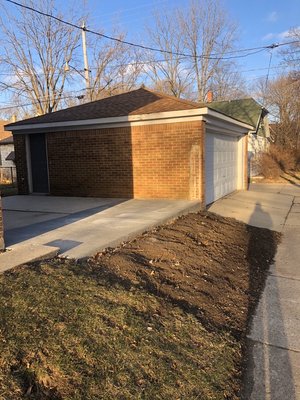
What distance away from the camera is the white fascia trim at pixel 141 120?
10.3 meters

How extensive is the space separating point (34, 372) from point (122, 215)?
5.82 meters

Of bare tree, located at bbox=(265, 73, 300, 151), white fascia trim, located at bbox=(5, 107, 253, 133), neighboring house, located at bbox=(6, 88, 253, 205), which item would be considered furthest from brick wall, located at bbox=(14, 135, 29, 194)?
bare tree, located at bbox=(265, 73, 300, 151)

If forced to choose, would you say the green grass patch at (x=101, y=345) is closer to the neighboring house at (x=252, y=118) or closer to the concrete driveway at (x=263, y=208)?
the concrete driveway at (x=263, y=208)

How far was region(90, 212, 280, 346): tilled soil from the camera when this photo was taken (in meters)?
4.13

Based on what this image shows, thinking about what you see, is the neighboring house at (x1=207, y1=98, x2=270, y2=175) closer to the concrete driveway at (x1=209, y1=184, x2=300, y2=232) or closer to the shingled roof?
the concrete driveway at (x1=209, y1=184, x2=300, y2=232)

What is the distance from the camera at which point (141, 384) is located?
2.66m

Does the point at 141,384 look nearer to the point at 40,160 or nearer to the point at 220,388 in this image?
the point at 220,388

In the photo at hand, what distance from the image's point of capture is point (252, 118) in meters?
25.3

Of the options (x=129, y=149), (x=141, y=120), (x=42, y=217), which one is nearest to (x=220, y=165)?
(x=129, y=149)

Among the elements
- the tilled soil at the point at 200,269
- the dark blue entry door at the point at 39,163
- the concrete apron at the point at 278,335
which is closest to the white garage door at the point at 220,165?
the concrete apron at the point at 278,335

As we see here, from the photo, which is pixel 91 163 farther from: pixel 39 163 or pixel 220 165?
pixel 220 165

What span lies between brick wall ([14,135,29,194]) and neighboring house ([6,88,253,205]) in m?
0.04

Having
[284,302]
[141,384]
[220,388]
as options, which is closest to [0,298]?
[141,384]

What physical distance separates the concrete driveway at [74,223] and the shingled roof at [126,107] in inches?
106
